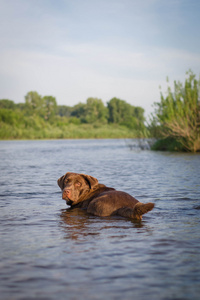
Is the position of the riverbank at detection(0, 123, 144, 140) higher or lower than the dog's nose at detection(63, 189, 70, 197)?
higher

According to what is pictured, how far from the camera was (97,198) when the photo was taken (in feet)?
22.5

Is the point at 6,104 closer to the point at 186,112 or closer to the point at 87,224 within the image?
the point at 186,112

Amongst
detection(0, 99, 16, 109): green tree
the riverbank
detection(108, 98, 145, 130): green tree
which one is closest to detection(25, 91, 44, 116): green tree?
detection(0, 99, 16, 109): green tree

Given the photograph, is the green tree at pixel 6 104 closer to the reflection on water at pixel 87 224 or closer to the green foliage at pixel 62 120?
the green foliage at pixel 62 120

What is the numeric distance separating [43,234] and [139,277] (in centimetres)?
215

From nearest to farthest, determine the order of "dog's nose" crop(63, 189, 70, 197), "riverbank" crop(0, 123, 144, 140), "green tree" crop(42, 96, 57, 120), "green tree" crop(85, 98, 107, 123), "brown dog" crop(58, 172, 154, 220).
Answer: "brown dog" crop(58, 172, 154, 220) → "dog's nose" crop(63, 189, 70, 197) → "riverbank" crop(0, 123, 144, 140) → "green tree" crop(85, 98, 107, 123) → "green tree" crop(42, 96, 57, 120)

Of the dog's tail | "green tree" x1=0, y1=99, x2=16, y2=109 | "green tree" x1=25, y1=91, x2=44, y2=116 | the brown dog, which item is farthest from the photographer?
"green tree" x1=0, y1=99, x2=16, y2=109

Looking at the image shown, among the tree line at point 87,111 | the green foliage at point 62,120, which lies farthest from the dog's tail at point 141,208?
the tree line at point 87,111

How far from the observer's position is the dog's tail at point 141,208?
18.6 ft

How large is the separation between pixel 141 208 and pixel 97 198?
3.86 feet

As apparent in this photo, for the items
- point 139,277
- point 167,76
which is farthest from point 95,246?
point 167,76

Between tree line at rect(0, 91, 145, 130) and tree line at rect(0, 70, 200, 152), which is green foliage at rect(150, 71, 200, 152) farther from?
tree line at rect(0, 91, 145, 130)

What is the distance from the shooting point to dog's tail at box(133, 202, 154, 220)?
5.67 meters

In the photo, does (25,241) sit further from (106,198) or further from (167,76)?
(167,76)
